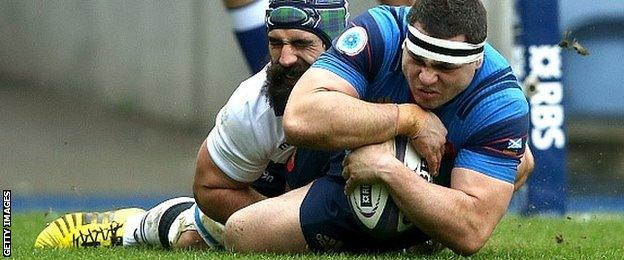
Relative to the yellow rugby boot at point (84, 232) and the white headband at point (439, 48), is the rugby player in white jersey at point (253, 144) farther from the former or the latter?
the white headband at point (439, 48)

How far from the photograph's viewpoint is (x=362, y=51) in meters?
4.38

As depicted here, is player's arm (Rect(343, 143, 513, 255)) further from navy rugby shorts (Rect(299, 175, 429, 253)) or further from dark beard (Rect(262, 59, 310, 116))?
dark beard (Rect(262, 59, 310, 116))

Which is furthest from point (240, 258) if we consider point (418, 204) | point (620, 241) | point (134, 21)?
point (134, 21)

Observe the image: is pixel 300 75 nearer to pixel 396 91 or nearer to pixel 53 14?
pixel 396 91

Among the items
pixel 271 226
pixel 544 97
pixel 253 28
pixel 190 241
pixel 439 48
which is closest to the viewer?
pixel 439 48

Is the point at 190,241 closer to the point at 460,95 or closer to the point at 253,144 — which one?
the point at 253,144

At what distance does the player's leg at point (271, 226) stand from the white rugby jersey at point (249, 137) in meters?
0.19

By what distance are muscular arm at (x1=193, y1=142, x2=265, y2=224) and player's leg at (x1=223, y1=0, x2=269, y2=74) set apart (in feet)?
2.72

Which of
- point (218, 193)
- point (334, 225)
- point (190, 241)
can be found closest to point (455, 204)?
point (334, 225)

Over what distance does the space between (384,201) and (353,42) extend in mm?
466

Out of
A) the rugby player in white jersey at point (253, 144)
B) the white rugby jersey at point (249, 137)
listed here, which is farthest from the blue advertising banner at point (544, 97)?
the white rugby jersey at point (249, 137)

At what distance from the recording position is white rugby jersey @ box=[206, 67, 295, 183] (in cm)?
478

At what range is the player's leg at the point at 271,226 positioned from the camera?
15.1 feet

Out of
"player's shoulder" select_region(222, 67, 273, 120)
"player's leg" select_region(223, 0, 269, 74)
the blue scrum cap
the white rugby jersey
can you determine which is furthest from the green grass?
"player's leg" select_region(223, 0, 269, 74)
